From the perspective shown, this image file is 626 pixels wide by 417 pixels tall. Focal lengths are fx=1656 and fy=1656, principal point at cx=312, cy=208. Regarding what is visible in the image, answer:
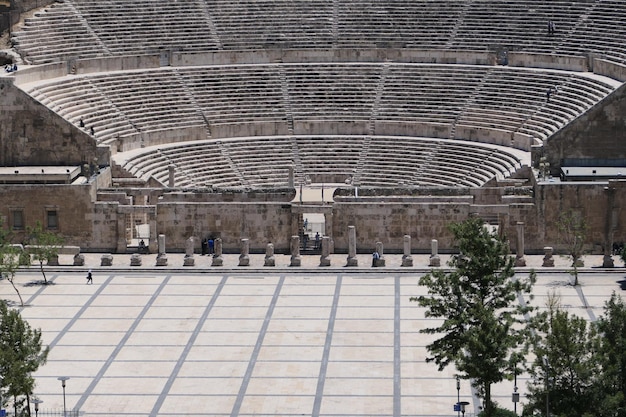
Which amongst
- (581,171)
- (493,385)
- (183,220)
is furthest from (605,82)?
(493,385)

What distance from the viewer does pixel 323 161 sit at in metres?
102

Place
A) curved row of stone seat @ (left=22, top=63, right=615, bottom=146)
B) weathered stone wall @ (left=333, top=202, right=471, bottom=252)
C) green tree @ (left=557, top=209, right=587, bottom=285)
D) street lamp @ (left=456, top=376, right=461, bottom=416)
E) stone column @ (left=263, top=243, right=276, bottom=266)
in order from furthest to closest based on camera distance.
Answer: curved row of stone seat @ (left=22, top=63, right=615, bottom=146), weathered stone wall @ (left=333, top=202, right=471, bottom=252), stone column @ (left=263, top=243, right=276, bottom=266), green tree @ (left=557, top=209, right=587, bottom=285), street lamp @ (left=456, top=376, right=461, bottom=416)

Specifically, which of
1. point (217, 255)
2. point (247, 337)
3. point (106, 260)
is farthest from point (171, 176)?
point (247, 337)

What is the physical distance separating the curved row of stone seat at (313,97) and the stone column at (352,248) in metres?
15.7

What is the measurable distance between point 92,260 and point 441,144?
2339cm

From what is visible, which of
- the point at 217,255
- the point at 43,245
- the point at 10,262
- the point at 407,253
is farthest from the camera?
the point at 217,255

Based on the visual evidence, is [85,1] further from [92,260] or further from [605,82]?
[605,82]

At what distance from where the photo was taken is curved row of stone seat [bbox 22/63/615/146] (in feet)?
330

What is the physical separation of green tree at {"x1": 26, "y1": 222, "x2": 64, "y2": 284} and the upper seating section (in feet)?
64.5

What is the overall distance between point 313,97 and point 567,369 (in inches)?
1905

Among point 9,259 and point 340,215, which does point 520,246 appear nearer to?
point 340,215

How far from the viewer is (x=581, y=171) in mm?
91812

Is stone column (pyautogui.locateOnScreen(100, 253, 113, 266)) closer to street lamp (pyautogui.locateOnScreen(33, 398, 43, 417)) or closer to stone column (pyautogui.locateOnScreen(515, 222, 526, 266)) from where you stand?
stone column (pyautogui.locateOnScreen(515, 222, 526, 266))

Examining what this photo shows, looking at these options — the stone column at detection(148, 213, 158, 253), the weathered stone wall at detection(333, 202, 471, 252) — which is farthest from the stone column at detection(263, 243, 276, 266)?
the stone column at detection(148, 213, 158, 253)
